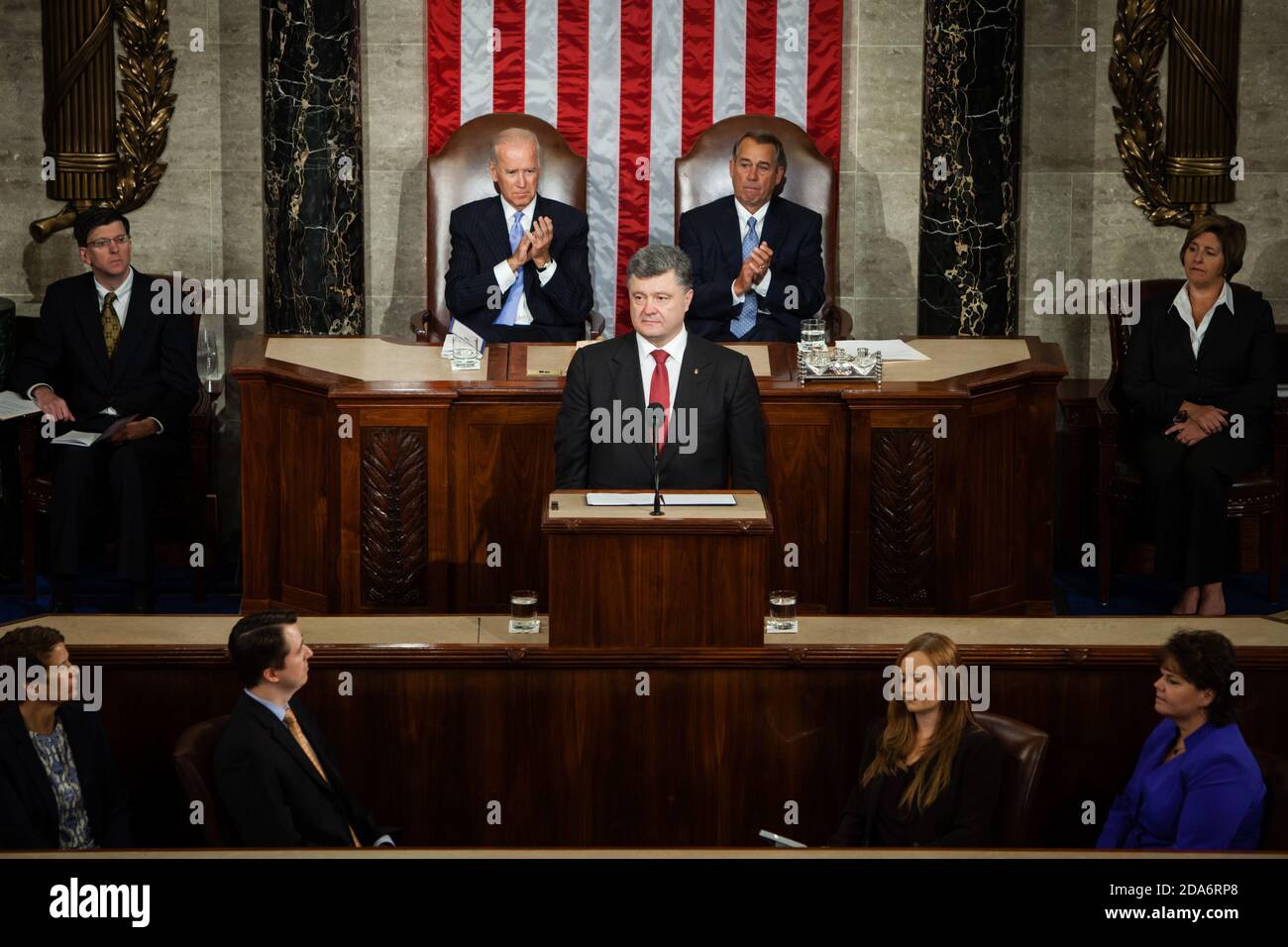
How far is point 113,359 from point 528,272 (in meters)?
1.70

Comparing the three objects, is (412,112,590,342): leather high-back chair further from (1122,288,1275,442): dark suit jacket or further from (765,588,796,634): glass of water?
(765,588,796,634): glass of water

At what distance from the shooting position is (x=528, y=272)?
759 centimetres

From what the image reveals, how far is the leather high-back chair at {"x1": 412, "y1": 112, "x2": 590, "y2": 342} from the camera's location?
26.6 ft

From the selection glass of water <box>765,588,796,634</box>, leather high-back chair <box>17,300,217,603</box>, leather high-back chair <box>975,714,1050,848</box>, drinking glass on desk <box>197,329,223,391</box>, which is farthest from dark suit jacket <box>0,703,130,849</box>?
drinking glass on desk <box>197,329,223,391</box>

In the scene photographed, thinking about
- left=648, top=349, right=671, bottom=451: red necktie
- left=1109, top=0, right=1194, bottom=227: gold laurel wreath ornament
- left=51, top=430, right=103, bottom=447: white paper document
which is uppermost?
left=1109, top=0, right=1194, bottom=227: gold laurel wreath ornament

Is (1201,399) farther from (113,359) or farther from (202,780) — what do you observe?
(202,780)

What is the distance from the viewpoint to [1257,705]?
483 centimetres

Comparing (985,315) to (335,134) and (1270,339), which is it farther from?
(335,134)

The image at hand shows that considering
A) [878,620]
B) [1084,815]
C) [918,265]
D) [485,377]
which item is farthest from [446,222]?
[1084,815]

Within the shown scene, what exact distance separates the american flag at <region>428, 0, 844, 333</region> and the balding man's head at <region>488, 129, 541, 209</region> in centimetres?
133

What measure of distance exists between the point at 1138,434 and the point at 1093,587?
701 millimetres

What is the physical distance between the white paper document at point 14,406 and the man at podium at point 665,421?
259 cm

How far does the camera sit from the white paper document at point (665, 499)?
4.97m

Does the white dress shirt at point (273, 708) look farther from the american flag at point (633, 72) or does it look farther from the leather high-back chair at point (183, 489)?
the american flag at point (633, 72)
